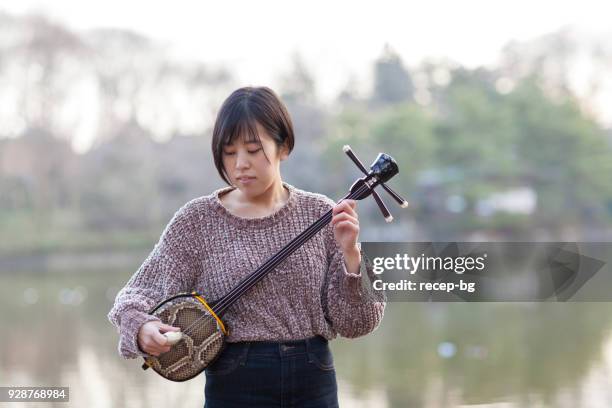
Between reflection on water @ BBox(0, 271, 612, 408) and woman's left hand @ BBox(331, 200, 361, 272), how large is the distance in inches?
110

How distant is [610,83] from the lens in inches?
501

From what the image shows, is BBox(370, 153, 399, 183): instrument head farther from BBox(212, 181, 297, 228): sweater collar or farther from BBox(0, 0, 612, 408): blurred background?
BBox(0, 0, 612, 408): blurred background

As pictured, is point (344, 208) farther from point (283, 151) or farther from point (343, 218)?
point (283, 151)

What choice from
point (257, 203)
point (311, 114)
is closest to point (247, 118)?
point (257, 203)

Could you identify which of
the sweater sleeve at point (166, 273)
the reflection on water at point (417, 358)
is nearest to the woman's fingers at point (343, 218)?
the sweater sleeve at point (166, 273)

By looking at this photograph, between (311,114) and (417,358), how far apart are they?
25.4ft

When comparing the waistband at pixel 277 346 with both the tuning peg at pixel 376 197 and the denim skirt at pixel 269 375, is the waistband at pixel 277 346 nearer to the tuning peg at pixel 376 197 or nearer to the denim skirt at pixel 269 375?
the denim skirt at pixel 269 375

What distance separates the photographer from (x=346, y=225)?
1201 mm

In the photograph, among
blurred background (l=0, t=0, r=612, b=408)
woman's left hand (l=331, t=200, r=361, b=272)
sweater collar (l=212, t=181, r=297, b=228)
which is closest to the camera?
woman's left hand (l=331, t=200, r=361, b=272)

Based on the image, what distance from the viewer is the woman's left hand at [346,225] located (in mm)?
1203

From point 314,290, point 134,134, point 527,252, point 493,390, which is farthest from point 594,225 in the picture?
point 314,290

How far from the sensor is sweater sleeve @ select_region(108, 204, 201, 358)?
4.15 ft

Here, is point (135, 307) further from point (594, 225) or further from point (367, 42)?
point (594, 225)

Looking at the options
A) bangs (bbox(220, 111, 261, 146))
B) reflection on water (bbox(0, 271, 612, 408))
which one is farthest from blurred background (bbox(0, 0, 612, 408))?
bangs (bbox(220, 111, 261, 146))
